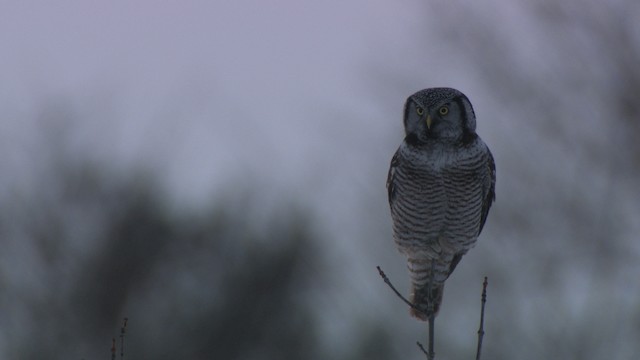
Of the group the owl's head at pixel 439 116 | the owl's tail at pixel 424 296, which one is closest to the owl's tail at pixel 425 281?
the owl's tail at pixel 424 296

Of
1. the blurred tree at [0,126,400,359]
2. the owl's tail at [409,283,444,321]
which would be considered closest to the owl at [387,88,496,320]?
the owl's tail at [409,283,444,321]

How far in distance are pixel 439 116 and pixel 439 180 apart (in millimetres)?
481

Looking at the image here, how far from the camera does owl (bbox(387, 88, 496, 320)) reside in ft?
38.7

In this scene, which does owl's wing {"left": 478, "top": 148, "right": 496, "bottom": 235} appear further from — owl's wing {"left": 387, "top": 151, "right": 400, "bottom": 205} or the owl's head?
owl's wing {"left": 387, "top": 151, "right": 400, "bottom": 205}

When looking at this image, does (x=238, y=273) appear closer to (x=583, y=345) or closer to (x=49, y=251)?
(x=49, y=251)

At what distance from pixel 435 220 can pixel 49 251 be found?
1835cm

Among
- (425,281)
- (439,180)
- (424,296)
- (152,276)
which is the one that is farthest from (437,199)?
(152,276)

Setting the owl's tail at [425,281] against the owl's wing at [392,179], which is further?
the owl's tail at [425,281]

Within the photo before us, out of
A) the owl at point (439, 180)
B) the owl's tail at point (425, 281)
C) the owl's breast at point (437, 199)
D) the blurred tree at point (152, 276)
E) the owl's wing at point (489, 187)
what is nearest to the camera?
the owl at point (439, 180)

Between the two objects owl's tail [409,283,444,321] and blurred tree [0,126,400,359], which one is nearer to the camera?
owl's tail [409,283,444,321]

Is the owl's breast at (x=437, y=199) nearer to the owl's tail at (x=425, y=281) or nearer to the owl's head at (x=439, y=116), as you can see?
the owl's head at (x=439, y=116)

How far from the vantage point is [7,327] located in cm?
3002

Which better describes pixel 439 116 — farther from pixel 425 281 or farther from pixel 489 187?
pixel 425 281

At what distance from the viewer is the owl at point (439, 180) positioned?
38.7 ft
